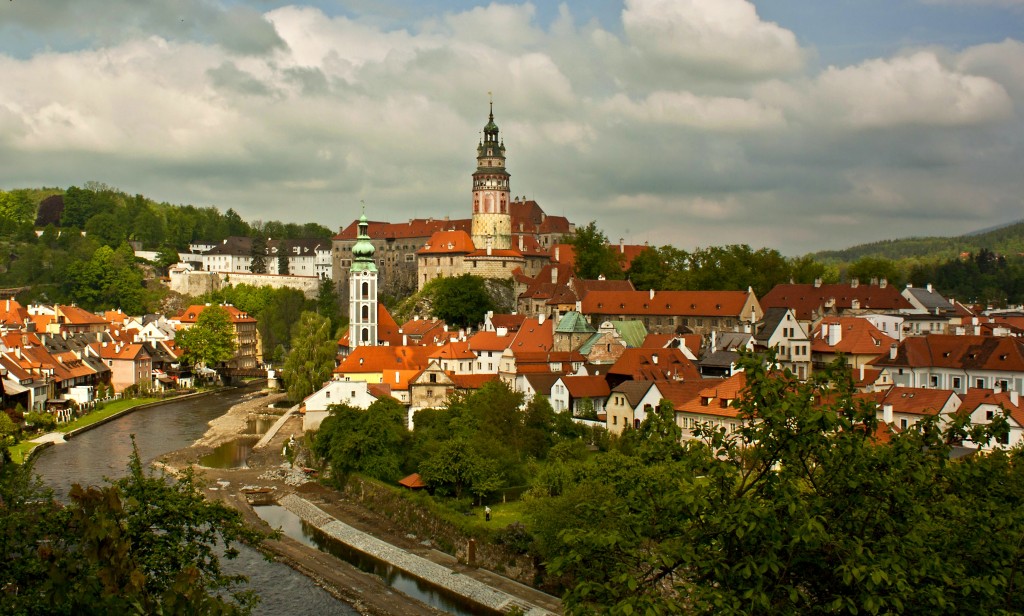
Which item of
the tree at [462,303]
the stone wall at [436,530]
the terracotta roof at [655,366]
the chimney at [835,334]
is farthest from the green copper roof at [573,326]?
the stone wall at [436,530]

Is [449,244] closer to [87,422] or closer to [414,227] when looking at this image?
[414,227]

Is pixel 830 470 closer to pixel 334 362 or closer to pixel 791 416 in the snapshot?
pixel 791 416

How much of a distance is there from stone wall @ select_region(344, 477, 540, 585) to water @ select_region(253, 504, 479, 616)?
1.51 metres

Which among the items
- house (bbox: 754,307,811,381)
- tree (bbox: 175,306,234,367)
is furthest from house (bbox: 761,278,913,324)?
tree (bbox: 175,306,234,367)

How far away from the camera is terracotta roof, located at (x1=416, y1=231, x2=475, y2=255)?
73.4 metres

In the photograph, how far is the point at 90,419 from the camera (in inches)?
1788

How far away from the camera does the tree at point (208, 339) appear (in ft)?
209

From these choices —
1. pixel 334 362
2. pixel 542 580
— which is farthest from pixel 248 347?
pixel 542 580

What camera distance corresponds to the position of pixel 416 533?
1053 inches

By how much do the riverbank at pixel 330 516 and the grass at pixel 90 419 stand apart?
4.83 m

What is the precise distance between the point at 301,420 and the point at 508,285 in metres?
26.9

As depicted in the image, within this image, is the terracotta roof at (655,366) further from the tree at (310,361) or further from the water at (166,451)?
the water at (166,451)

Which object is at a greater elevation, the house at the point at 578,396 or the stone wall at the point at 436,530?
the house at the point at 578,396

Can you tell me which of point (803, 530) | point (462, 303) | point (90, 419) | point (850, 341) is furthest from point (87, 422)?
point (803, 530)
